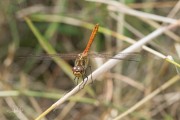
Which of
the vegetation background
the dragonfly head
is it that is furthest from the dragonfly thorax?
the vegetation background

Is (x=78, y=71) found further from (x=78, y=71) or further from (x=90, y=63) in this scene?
(x=90, y=63)

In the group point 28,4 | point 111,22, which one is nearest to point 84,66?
point 111,22

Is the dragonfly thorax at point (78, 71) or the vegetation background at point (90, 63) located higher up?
the vegetation background at point (90, 63)

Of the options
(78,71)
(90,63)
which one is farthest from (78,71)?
(90,63)

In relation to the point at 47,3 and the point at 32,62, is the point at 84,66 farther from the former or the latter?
the point at 47,3

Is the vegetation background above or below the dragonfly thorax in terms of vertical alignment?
above

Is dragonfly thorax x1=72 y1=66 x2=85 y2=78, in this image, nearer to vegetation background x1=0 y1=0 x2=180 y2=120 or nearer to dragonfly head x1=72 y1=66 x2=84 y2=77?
dragonfly head x1=72 y1=66 x2=84 y2=77

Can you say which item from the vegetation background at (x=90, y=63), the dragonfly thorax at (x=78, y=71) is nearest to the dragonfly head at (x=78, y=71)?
the dragonfly thorax at (x=78, y=71)

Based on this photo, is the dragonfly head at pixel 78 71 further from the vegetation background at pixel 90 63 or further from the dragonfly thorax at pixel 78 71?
the vegetation background at pixel 90 63

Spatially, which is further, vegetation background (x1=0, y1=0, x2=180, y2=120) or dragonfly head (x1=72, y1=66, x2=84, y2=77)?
vegetation background (x1=0, y1=0, x2=180, y2=120)

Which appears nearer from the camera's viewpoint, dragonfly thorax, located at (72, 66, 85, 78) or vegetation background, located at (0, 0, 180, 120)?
dragonfly thorax, located at (72, 66, 85, 78)
